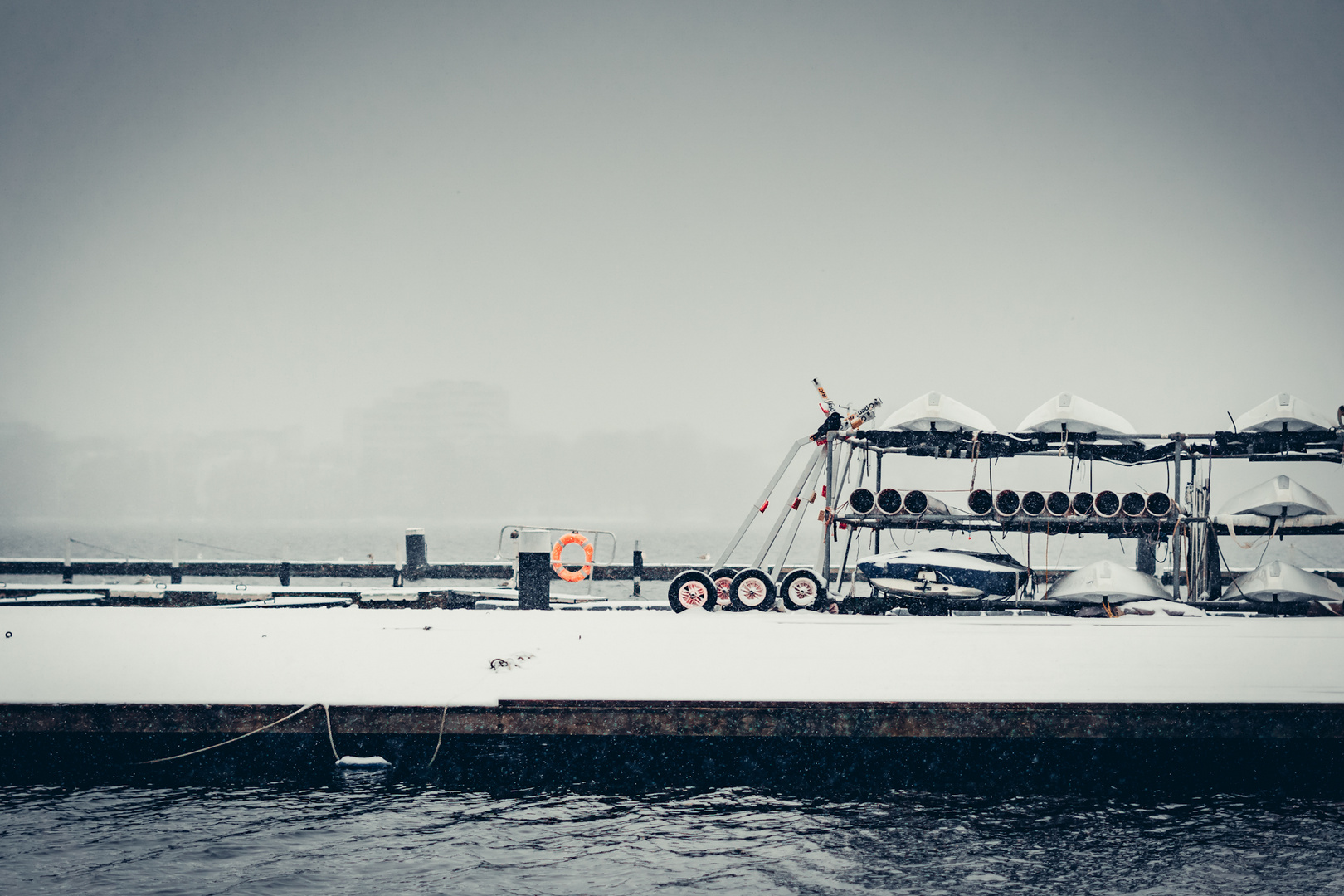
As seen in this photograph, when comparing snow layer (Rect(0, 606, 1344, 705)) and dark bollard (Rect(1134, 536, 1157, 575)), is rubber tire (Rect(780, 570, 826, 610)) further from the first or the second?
dark bollard (Rect(1134, 536, 1157, 575))

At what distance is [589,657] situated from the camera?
31.9ft

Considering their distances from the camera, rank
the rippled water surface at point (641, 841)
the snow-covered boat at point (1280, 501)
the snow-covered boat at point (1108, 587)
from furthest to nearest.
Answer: the snow-covered boat at point (1280, 501)
the snow-covered boat at point (1108, 587)
the rippled water surface at point (641, 841)

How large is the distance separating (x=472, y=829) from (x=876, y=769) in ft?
12.0

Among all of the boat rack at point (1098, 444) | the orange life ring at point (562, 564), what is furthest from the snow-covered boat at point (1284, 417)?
the orange life ring at point (562, 564)

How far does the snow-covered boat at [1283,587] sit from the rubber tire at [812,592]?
5947mm

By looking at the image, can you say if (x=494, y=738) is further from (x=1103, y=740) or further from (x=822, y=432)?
(x=822, y=432)

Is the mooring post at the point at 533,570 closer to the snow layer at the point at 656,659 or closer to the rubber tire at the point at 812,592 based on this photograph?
the snow layer at the point at 656,659

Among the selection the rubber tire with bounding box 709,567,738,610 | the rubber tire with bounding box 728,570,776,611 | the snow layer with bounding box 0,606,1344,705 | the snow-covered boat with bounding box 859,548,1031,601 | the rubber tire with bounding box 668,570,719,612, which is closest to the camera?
the snow layer with bounding box 0,606,1344,705

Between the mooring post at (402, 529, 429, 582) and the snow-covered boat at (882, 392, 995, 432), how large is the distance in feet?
38.7

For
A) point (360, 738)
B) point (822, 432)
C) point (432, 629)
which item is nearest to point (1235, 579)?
point (822, 432)

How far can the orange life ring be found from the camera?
1541 centimetres

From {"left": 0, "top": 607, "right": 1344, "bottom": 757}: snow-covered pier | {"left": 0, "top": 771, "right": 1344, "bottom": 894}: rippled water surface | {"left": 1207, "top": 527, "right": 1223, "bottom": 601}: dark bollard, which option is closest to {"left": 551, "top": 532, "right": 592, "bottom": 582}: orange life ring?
{"left": 0, "top": 607, "right": 1344, "bottom": 757}: snow-covered pier

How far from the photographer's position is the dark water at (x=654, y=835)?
7039 millimetres

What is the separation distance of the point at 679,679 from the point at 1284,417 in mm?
10568
